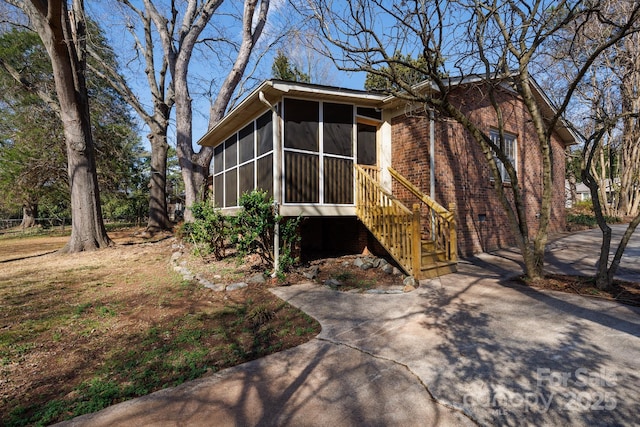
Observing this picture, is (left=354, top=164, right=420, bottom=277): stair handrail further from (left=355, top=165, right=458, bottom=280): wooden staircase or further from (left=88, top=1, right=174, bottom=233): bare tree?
(left=88, top=1, right=174, bottom=233): bare tree

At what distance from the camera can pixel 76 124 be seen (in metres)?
9.42

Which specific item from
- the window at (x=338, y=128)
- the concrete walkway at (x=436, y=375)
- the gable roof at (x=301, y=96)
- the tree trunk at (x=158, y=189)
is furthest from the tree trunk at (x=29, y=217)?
the concrete walkway at (x=436, y=375)

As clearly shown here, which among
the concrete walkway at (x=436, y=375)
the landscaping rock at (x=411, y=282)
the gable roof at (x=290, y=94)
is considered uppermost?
the gable roof at (x=290, y=94)

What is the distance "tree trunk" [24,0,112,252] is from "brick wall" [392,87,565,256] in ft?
31.5

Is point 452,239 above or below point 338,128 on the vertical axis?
below

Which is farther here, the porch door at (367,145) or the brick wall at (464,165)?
the porch door at (367,145)

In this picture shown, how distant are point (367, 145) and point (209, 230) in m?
4.53

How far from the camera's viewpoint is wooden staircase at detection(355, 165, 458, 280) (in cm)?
555

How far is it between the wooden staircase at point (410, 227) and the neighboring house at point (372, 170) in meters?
0.02

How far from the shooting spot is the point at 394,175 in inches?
294

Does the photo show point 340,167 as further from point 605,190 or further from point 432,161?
point 605,190

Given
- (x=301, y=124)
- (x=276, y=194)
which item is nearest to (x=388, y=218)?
(x=276, y=194)

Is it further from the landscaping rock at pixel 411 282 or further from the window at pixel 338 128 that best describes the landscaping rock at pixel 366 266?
the window at pixel 338 128

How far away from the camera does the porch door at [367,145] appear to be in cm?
743
